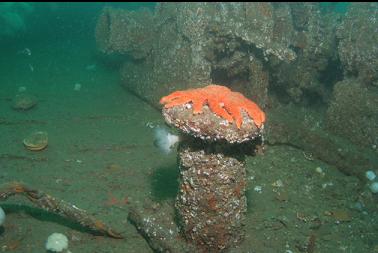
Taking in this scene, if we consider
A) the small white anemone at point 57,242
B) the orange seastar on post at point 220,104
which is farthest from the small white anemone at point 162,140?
the orange seastar on post at point 220,104

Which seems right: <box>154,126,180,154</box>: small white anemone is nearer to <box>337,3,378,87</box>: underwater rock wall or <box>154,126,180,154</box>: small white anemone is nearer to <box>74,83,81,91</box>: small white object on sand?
<box>74,83,81,91</box>: small white object on sand

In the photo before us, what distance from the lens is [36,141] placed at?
6523 mm

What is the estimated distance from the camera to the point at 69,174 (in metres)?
5.86

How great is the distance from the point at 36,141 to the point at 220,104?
434 cm

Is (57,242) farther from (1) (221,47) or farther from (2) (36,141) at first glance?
(1) (221,47)

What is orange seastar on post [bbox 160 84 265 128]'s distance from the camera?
354 cm

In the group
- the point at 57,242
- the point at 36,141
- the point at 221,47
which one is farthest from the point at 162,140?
the point at 57,242

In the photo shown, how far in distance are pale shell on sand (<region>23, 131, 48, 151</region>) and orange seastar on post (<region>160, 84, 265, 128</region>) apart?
3.77m

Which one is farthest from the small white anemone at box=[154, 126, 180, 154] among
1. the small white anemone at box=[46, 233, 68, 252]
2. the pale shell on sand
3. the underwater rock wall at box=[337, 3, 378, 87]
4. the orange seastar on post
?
the underwater rock wall at box=[337, 3, 378, 87]

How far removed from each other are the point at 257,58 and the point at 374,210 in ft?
12.1

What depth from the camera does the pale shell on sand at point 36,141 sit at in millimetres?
6457

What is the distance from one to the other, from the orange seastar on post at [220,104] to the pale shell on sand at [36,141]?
3.77m

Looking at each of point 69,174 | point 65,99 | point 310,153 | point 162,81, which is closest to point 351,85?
point 310,153

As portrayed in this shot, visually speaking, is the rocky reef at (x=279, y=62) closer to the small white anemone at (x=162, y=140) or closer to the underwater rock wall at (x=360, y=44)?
the underwater rock wall at (x=360, y=44)
